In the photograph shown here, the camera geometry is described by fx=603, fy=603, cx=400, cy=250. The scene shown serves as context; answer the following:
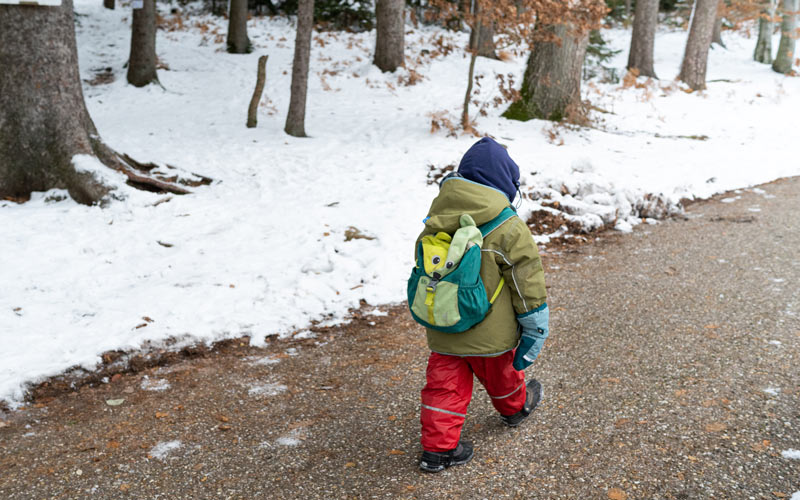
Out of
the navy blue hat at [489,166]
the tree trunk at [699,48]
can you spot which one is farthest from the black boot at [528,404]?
the tree trunk at [699,48]

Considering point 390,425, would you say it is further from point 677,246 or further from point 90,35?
point 90,35

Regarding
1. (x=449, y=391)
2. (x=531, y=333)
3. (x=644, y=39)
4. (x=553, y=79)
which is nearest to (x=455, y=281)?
(x=531, y=333)

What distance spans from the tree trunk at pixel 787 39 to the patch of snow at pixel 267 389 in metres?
19.6

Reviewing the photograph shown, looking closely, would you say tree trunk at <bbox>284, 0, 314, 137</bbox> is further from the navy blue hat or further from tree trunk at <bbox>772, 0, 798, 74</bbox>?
tree trunk at <bbox>772, 0, 798, 74</bbox>

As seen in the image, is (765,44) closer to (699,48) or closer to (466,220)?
(699,48)

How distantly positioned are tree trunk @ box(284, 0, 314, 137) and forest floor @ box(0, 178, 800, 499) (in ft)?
19.5

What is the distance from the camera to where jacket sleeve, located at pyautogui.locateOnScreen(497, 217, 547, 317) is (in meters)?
2.84

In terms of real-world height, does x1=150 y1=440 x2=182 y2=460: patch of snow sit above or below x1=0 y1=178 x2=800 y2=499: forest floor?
below

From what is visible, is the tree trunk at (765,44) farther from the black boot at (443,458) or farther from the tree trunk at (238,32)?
the black boot at (443,458)

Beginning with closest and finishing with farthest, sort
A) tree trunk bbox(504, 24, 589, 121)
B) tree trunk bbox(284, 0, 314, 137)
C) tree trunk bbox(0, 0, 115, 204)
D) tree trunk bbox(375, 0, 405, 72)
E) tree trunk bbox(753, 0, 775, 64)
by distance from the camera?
tree trunk bbox(0, 0, 115, 204) < tree trunk bbox(284, 0, 314, 137) < tree trunk bbox(504, 24, 589, 121) < tree trunk bbox(375, 0, 405, 72) < tree trunk bbox(753, 0, 775, 64)

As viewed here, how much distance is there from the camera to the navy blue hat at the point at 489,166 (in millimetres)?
2961

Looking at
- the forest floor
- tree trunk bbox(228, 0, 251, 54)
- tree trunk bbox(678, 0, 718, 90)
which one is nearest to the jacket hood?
the forest floor

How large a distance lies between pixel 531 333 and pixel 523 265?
0.35m

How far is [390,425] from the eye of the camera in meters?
3.58
